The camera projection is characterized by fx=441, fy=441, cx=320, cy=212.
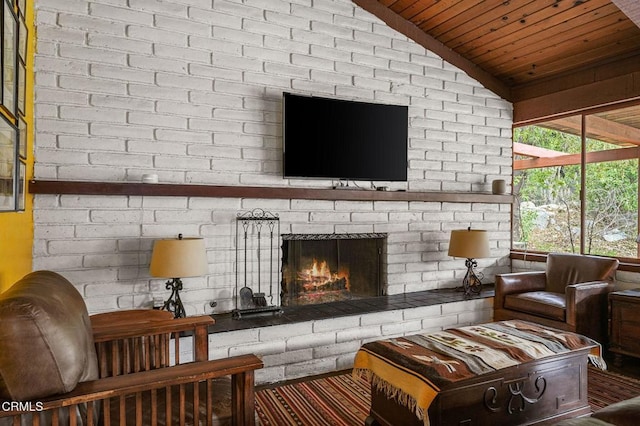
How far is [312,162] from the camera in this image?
388cm

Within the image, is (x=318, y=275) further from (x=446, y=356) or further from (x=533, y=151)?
(x=533, y=151)

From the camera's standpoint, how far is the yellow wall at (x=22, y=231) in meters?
2.16

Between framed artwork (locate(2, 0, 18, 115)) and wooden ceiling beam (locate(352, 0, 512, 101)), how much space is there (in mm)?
2961

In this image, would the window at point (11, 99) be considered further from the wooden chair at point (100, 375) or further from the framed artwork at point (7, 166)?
the wooden chair at point (100, 375)

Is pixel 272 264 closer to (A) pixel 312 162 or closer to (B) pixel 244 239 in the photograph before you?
(B) pixel 244 239

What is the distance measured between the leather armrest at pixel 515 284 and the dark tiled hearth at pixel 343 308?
0.22 metres

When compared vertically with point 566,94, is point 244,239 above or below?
below

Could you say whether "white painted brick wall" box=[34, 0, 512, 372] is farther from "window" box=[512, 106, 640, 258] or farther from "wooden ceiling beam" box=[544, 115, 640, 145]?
"wooden ceiling beam" box=[544, 115, 640, 145]

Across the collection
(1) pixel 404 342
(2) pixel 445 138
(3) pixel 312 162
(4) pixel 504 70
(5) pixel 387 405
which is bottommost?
(5) pixel 387 405

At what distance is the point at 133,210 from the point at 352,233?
6.23 ft

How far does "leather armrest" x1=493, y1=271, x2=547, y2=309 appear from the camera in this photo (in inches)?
160

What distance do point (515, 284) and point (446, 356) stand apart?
223 cm

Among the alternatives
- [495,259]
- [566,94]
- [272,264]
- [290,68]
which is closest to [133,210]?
[272,264]

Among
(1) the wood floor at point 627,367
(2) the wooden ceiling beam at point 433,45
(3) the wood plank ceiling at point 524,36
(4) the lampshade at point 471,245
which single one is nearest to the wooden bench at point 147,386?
(4) the lampshade at point 471,245
